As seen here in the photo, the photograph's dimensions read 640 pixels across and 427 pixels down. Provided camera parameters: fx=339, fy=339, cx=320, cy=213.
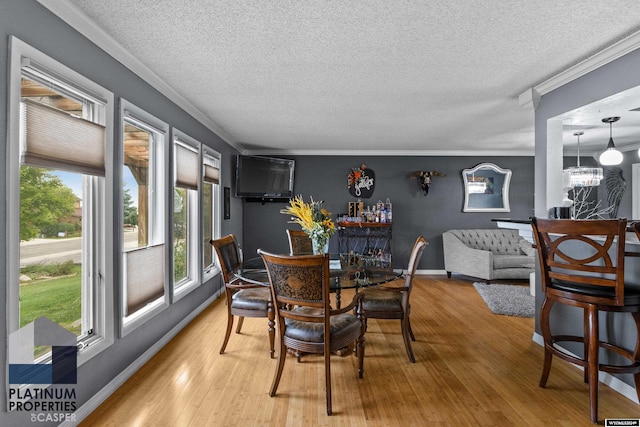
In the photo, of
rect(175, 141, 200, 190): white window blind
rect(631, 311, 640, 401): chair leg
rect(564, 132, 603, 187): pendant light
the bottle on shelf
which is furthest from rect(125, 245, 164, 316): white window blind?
rect(564, 132, 603, 187): pendant light

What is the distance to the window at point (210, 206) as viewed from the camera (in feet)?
14.7

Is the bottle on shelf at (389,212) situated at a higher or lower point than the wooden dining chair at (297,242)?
higher

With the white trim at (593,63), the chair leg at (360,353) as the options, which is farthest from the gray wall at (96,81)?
the white trim at (593,63)

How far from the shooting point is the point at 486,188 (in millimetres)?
6594

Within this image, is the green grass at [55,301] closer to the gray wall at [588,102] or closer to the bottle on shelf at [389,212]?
the gray wall at [588,102]

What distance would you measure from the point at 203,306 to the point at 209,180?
162 centimetres

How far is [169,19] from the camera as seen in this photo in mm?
1986

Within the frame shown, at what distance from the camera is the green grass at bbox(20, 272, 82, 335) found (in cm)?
176

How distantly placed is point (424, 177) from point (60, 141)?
577cm

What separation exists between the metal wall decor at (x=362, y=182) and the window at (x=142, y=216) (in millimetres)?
3906

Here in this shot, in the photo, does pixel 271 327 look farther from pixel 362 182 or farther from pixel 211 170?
pixel 362 182

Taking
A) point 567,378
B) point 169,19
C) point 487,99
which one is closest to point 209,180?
point 169,19

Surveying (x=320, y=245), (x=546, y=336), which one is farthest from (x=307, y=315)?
(x=546, y=336)

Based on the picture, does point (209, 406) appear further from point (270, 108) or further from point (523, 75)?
point (523, 75)
